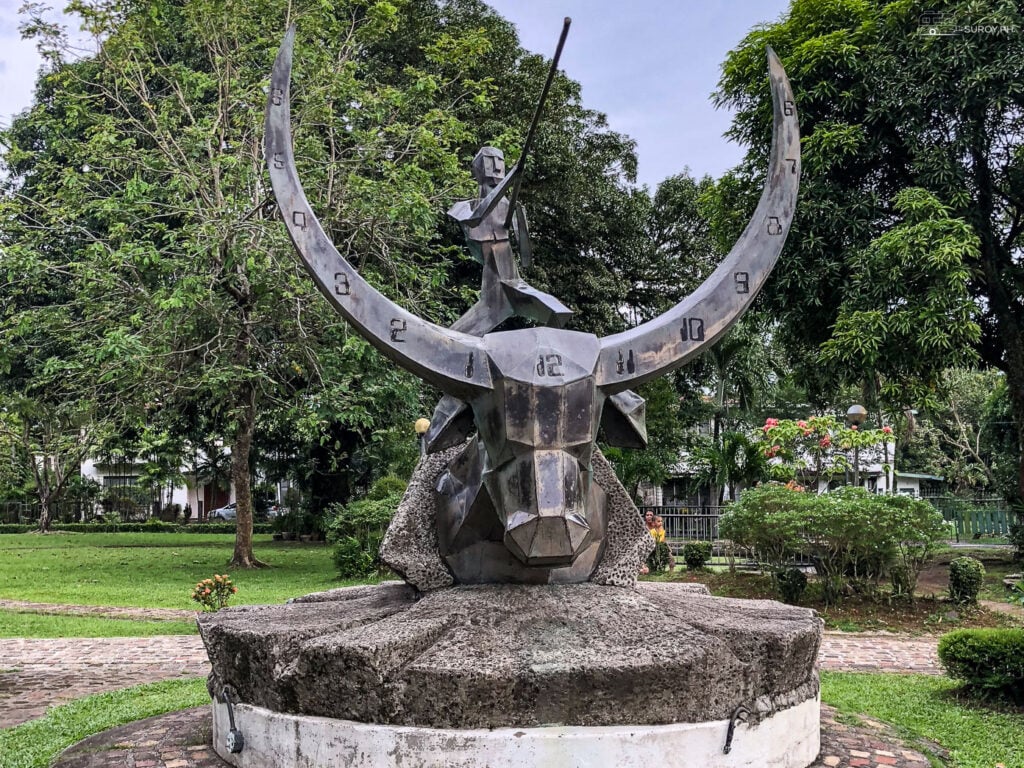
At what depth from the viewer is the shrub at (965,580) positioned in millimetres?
14086

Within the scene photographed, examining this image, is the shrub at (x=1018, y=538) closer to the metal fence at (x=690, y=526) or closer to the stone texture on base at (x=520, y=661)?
the metal fence at (x=690, y=526)

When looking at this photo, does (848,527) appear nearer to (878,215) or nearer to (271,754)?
(878,215)

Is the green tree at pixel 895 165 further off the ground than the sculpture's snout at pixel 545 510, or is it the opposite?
the green tree at pixel 895 165

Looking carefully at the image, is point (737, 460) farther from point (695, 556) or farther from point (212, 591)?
point (212, 591)

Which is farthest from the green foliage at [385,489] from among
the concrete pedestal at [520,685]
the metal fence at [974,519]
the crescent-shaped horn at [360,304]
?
the metal fence at [974,519]

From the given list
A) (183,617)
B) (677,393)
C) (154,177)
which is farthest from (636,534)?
(677,393)

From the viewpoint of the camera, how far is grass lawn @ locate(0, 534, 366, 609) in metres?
16.0

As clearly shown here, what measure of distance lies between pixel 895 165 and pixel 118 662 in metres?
15.6

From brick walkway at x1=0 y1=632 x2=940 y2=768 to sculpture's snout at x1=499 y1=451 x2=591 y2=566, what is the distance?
2.13 meters

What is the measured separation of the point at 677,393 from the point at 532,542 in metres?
24.5

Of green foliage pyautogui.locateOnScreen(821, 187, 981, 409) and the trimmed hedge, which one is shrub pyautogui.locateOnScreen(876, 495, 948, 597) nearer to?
green foliage pyautogui.locateOnScreen(821, 187, 981, 409)

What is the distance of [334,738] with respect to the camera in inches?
176

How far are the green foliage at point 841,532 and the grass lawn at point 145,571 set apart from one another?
7.32 metres

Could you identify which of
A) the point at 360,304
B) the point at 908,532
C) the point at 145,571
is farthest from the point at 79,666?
the point at 908,532
